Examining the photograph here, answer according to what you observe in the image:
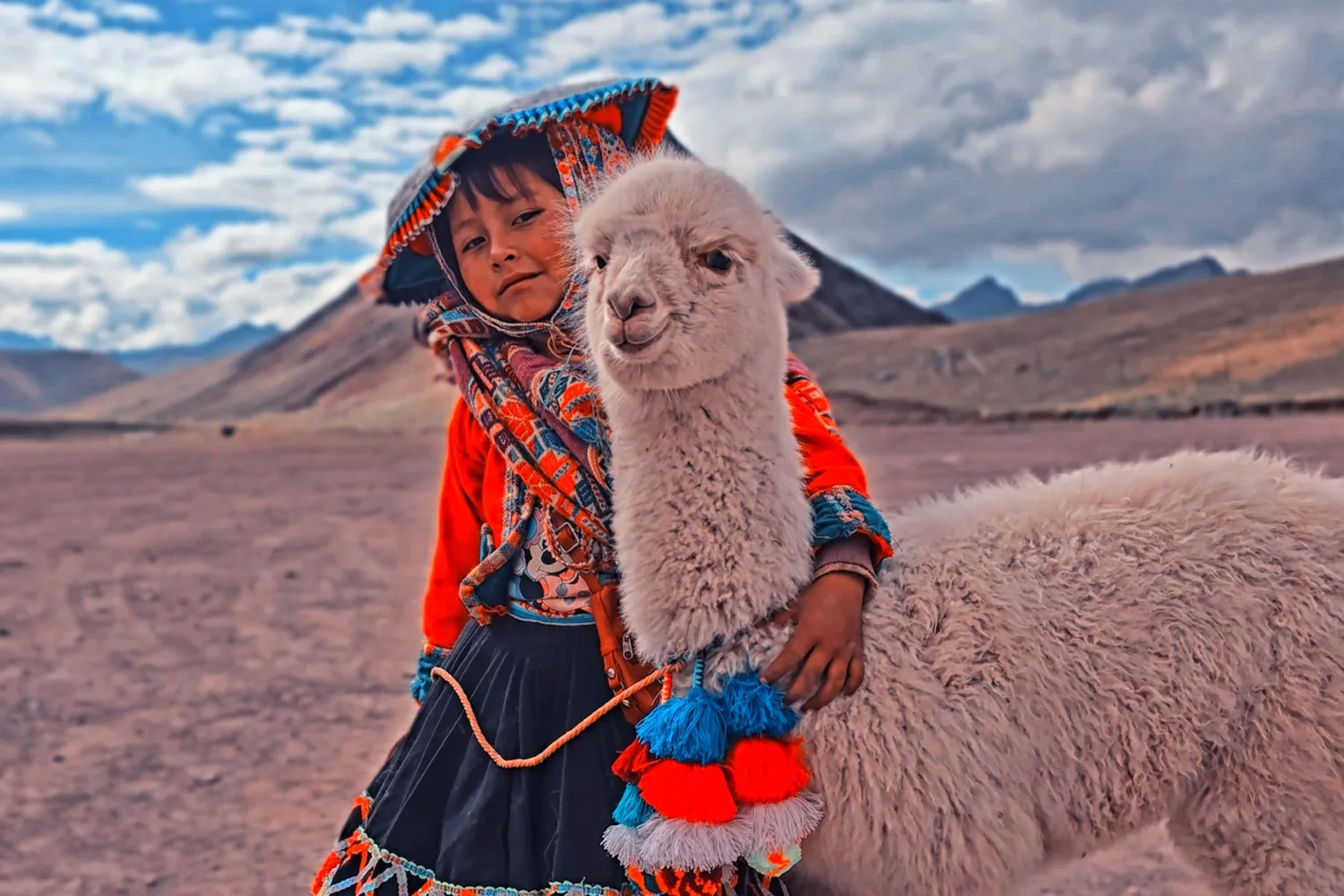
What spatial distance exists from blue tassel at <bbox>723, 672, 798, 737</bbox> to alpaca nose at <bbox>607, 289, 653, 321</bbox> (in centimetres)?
49

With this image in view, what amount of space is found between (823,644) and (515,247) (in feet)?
2.73

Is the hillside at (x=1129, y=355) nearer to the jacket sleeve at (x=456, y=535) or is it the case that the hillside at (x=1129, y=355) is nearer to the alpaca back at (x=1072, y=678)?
the alpaca back at (x=1072, y=678)

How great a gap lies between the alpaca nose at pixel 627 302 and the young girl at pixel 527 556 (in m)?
0.28

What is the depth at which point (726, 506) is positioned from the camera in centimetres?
145

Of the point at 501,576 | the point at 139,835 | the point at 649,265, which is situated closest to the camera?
the point at 649,265

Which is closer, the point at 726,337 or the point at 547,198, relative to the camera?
the point at 726,337

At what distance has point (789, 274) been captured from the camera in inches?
60.6

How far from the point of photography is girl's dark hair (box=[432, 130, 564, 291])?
5.91 feet

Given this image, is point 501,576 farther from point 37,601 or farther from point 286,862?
point 37,601

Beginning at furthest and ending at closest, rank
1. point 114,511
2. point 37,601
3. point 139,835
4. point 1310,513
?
point 114,511, point 37,601, point 139,835, point 1310,513

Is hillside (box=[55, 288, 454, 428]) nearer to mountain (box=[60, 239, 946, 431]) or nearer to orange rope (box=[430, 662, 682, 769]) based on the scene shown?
mountain (box=[60, 239, 946, 431])

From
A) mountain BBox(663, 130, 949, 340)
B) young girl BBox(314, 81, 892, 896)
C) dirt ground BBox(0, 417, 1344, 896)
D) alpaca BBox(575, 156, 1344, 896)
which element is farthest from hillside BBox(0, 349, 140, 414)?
alpaca BBox(575, 156, 1344, 896)

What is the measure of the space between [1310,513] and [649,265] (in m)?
1.03

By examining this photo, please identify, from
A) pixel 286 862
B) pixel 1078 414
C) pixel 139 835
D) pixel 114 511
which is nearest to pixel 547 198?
pixel 286 862
